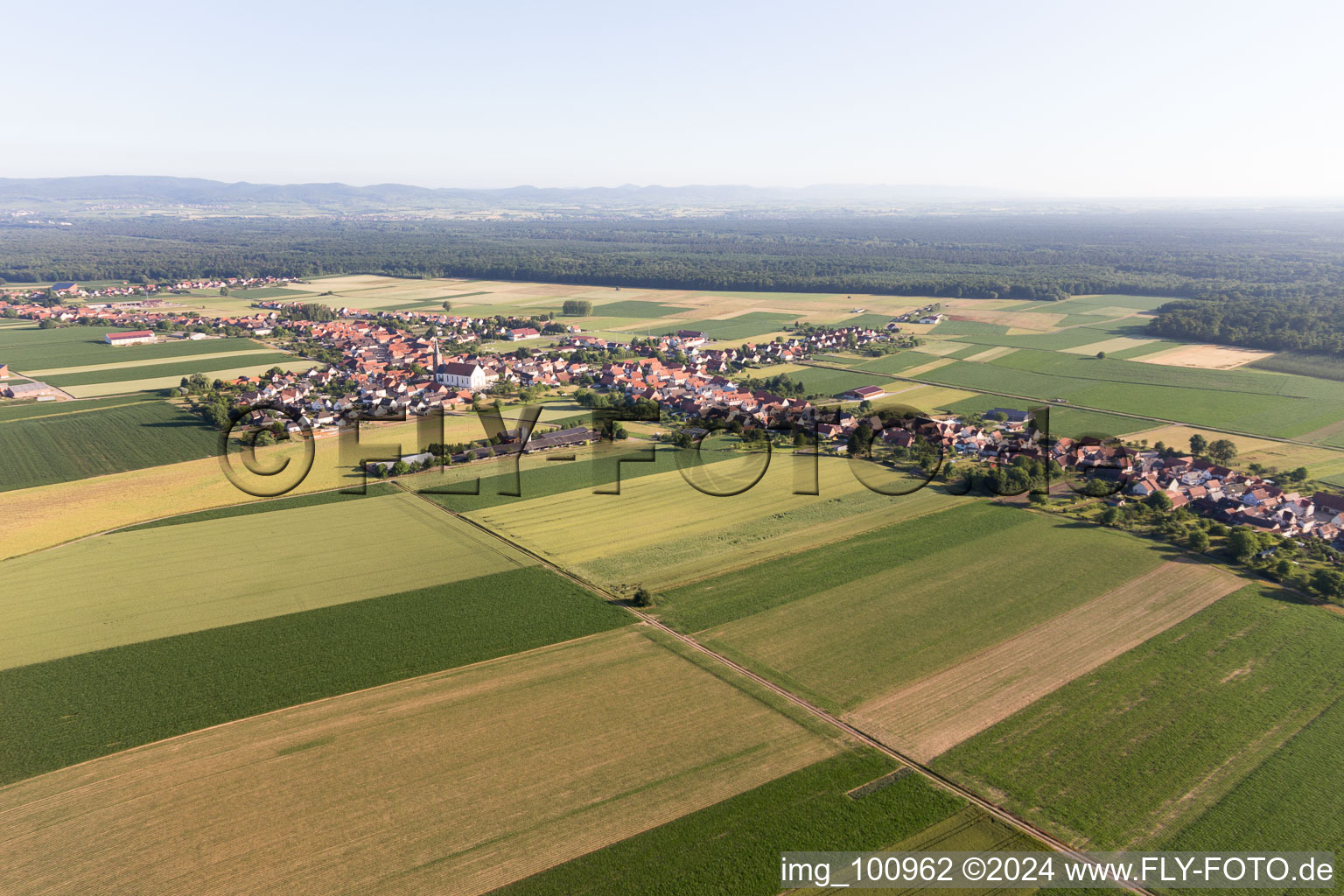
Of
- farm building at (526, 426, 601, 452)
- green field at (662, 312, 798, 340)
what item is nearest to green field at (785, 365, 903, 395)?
green field at (662, 312, 798, 340)

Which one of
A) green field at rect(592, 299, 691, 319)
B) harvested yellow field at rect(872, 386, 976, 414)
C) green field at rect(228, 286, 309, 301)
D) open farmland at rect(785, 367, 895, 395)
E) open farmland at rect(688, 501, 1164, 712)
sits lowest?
open farmland at rect(688, 501, 1164, 712)

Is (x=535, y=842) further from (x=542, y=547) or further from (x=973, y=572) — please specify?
(x=973, y=572)

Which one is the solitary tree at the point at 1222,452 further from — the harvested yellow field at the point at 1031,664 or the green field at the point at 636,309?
the green field at the point at 636,309

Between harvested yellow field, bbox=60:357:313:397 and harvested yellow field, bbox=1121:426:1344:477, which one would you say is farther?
harvested yellow field, bbox=60:357:313:397

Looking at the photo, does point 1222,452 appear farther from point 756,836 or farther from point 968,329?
point 968,329

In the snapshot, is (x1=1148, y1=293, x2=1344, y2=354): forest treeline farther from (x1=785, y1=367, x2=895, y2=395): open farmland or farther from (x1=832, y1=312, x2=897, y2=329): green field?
(x1=785, y1=367, x2=895, y2=395): open farmland

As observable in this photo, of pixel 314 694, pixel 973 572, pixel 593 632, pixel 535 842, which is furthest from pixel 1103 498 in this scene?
pixel 314 694
